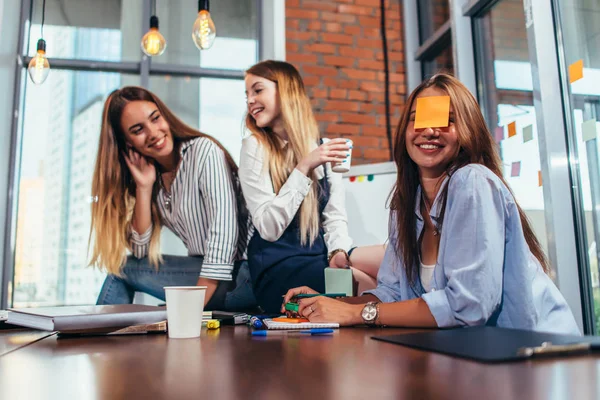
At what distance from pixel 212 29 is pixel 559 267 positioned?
1756 millimetres

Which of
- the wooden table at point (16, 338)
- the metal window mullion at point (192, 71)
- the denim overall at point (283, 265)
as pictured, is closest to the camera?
the wooden table at point (16, 338)

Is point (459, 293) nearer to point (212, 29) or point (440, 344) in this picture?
point (440, 344)

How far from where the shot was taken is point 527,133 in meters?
2.55

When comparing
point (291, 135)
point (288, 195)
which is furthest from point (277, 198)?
point (291, 135)

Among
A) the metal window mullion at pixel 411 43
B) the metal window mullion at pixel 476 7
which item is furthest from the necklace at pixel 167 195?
the metal window mullion at pixel 411 43

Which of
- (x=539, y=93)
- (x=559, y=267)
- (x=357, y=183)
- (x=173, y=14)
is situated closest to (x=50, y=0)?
(x=173, y=14)

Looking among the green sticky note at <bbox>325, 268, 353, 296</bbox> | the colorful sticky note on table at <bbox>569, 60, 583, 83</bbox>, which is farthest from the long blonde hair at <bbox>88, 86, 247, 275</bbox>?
the colorful sticky note on table at <bbox>569, 60, 583, 83</bbox>

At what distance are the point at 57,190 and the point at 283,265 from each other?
2375 millimetres

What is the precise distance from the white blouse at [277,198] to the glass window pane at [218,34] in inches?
81.6

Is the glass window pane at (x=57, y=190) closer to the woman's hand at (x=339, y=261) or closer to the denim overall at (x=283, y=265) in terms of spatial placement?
the denim overall at (x=283, y=265)

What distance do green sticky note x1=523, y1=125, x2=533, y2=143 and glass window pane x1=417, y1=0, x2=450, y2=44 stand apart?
1376 millimetres

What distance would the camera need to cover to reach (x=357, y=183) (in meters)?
2.51

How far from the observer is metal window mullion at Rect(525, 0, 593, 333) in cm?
222

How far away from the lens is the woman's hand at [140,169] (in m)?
2.17
